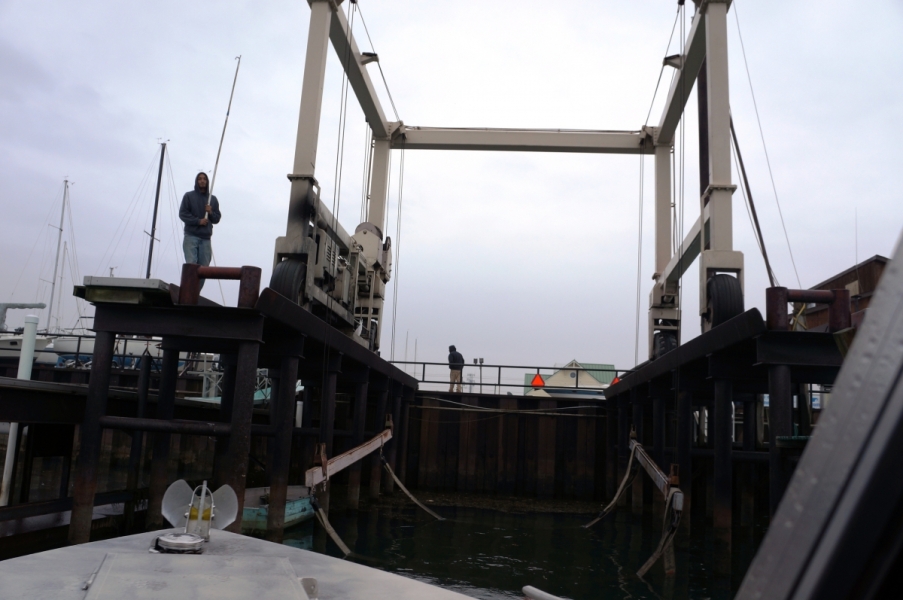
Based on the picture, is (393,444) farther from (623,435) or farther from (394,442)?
(623,435)

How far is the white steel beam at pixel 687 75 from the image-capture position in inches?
554

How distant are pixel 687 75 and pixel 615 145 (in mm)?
3878

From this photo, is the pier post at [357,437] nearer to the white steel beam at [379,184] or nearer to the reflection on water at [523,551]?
the reflection on water at [523,551]

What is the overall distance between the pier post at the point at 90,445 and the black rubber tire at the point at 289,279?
9.73ft

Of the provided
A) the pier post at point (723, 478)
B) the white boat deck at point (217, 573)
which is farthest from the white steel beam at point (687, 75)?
the white boat deck at point (217, 573)

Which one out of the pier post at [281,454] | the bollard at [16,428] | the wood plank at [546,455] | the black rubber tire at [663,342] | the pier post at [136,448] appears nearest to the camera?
the bollard at [16,428]

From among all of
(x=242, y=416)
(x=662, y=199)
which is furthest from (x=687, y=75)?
(x=242, y=416)

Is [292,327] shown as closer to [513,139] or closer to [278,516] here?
[278,516]

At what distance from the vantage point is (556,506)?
17797mm

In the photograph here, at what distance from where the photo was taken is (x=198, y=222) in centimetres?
1048

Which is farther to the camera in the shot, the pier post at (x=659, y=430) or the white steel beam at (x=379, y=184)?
the white steel beam at (x=379, y=184)

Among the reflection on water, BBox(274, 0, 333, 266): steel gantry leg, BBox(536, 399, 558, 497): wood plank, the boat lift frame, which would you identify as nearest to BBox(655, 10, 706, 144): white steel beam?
the boat lift frame

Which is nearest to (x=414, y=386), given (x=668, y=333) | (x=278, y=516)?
(x=668, y=333)

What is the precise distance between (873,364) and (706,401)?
672 inches
